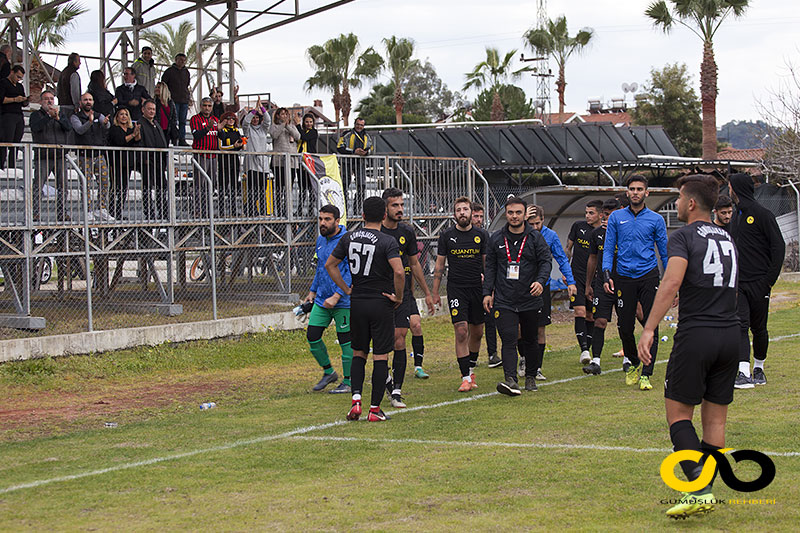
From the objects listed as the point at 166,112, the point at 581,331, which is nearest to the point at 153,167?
the point at 166,112

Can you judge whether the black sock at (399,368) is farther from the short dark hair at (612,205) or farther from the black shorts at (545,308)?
the short dark hair at (612,205)

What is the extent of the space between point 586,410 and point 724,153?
46.0 meters

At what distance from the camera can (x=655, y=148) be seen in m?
35.3

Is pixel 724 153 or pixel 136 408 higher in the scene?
pixel 724 153

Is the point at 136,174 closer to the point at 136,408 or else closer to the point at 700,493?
the point at 136,408

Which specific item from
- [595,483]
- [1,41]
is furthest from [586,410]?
[1,41]

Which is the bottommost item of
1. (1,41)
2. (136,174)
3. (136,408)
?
(136,408)

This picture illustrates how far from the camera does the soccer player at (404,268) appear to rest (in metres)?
10.1

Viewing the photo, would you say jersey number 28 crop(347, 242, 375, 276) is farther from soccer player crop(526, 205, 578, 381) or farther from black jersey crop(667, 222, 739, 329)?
black jersey crop(667, 222, 739, 329)

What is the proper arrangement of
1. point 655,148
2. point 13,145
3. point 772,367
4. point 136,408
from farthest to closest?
point 655,148
point 13,145
point 772,367
point 136,408

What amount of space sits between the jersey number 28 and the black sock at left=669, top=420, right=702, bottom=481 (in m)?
3.93

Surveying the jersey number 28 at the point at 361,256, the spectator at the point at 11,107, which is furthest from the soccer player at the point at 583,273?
the spectator at the point at 11,107

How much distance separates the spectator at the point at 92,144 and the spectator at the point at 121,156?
13 centimetres

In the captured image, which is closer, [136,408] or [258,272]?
[136,408]
